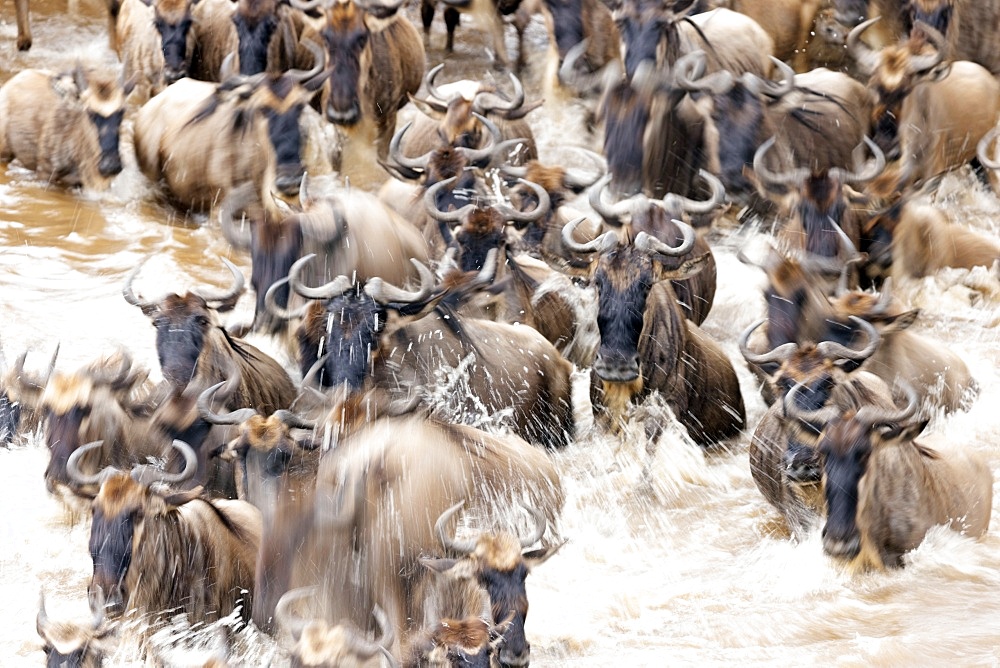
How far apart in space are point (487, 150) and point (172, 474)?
3.49 m

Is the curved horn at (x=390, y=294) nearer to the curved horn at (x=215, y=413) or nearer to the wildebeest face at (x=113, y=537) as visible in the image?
the curved horn at (x=215, y=413)

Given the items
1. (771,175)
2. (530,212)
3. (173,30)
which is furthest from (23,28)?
(771,175)

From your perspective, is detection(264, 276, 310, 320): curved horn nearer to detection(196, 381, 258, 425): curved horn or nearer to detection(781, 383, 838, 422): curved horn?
detection(196, 381, 258, 425): curved horn

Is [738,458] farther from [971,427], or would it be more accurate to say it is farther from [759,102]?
[759,102]

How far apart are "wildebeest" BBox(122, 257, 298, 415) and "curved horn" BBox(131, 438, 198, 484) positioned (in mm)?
609

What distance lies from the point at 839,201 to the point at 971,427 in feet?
5.06

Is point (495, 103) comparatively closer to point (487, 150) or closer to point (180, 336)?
point (487, 150)

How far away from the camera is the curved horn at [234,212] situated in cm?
805

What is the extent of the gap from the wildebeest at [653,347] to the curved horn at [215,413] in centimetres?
183

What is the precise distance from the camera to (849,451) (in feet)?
19.5

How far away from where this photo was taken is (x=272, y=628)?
558 cm

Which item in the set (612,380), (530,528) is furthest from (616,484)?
(530,528)

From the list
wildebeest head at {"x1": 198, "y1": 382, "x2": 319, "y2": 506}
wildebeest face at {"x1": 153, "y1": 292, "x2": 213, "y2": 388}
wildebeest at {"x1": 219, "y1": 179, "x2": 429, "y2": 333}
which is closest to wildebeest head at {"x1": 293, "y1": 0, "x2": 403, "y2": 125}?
wildebeest at {"x1": 219, "y1": 179, "x2": 429, "y2": 333}

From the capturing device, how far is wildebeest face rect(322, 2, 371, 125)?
10.4 m
